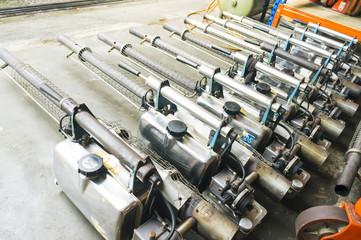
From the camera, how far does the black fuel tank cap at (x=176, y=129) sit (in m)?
1.72

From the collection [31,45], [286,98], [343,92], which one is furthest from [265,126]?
[31,45]

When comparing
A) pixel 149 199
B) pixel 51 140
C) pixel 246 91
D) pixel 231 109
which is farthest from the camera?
pixel 51 140

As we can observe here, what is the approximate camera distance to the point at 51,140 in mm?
2305

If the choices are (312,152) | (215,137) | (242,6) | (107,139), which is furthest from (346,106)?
(242,6)

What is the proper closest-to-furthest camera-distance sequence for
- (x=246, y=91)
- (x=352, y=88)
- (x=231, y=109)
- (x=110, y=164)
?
(x=110, y=164) < (x=231, y=109) < (x=246, y=91) < (x=352, y=88)

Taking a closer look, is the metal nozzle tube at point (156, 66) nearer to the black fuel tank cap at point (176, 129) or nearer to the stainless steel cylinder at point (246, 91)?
the stainless steel cylinder at point (246, 91)

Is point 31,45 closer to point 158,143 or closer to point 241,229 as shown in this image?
point 158,143

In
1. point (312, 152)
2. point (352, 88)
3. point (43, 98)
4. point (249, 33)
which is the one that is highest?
point (249, 33)

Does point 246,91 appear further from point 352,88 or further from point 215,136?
point 352,88

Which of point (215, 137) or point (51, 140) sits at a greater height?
point (215, 137)

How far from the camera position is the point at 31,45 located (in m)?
3.60

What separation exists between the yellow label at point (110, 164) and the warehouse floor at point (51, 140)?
539 millimetres

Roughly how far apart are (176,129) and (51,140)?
131 cm

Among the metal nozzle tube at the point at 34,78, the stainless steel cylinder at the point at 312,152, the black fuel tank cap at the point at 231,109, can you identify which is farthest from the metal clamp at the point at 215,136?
the metal nozzle tube at the point at 34,78
